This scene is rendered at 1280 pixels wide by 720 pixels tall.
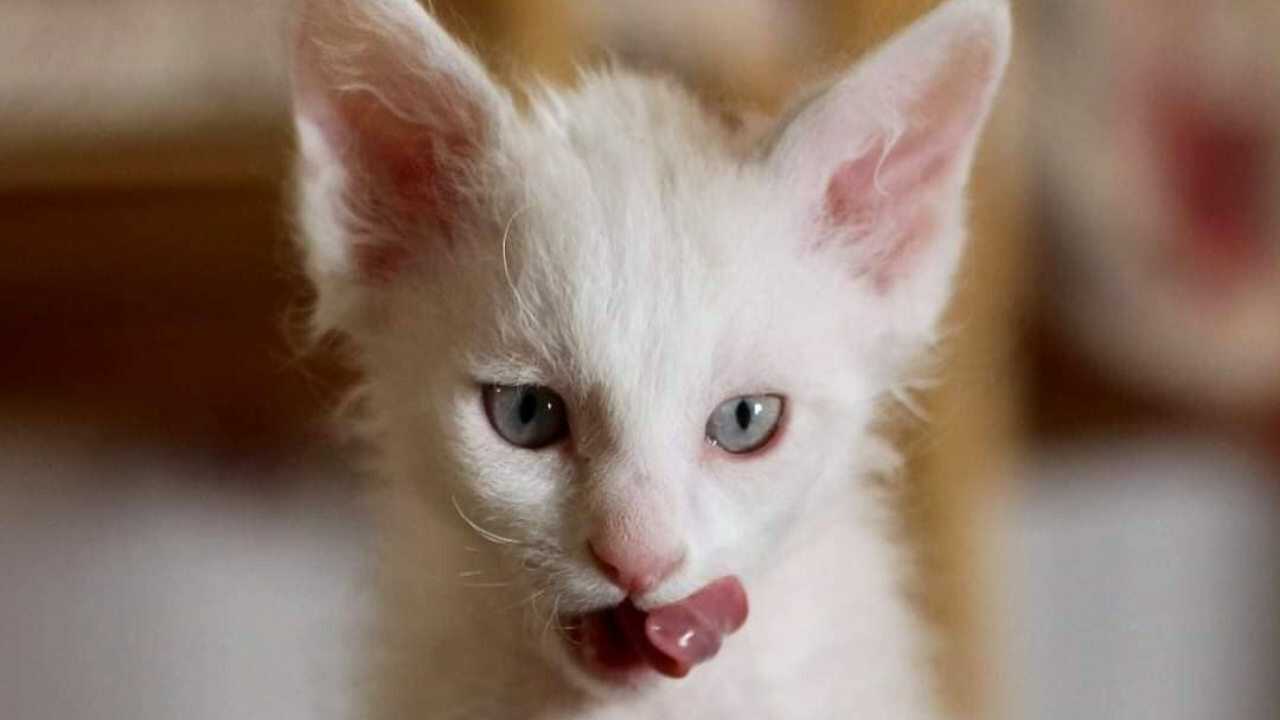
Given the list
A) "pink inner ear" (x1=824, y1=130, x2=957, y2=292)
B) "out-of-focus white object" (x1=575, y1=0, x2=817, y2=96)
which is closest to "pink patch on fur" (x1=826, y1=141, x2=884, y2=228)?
"pink inner ear" (x1=824, y1=130, x2=957, y2=292)

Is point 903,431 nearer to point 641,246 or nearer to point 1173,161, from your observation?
point 641,246

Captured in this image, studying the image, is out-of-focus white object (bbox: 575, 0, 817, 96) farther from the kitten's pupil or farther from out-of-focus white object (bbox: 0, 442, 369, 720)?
out-of-focus white object (bbox: 0, 442, 369, 720)

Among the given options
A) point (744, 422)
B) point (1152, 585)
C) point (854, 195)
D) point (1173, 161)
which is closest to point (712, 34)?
point (854, 195)

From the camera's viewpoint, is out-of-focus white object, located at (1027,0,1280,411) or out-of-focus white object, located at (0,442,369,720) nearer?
out-of-focus white object, located at (1027,0,1280,411)

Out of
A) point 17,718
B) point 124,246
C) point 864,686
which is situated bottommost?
point 864,686

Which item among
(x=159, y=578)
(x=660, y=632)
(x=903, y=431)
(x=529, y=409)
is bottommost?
(x=660, y=632)

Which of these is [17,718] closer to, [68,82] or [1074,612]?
[68,82]

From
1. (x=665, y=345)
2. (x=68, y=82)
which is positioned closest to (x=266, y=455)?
(x=68, y=82)
